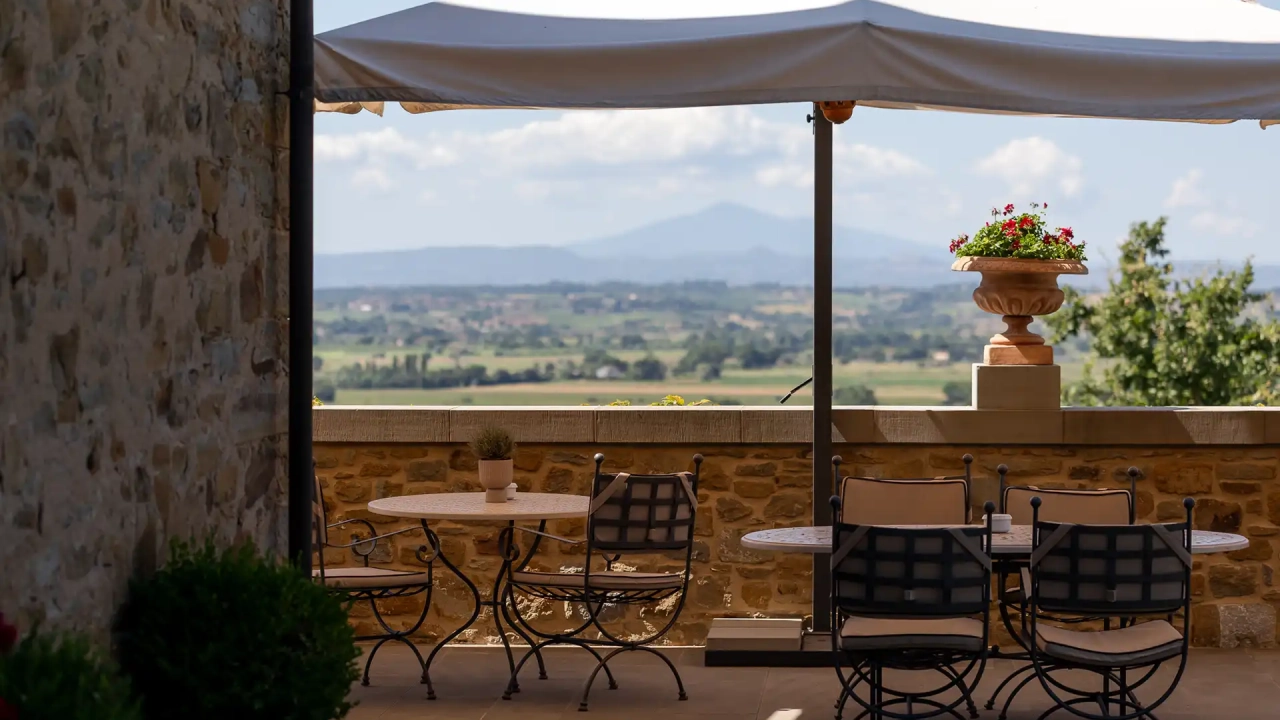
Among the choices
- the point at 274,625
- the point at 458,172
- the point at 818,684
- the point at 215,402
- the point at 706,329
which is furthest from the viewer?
the point at 458,172

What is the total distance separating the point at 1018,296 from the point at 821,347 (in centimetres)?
104

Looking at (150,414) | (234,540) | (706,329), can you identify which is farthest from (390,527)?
(706,329)

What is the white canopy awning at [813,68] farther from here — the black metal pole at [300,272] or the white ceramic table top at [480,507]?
the white ceramic table top at [480,507]

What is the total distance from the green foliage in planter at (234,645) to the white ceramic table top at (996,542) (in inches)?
71.7

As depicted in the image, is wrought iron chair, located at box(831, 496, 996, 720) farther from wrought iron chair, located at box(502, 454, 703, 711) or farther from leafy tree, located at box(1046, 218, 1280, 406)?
leafy tree, located at box(1046, 218, 1280, 406)

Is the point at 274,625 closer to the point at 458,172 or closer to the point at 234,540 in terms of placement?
the point at 234,540

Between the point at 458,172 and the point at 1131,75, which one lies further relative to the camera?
the point at 458,172

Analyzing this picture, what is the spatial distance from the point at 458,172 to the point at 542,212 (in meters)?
6.27

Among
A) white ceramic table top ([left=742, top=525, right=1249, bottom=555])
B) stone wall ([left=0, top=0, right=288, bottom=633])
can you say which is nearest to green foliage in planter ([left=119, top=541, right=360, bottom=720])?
stone wall ([left=0, top=0, right=288, bottom=633])

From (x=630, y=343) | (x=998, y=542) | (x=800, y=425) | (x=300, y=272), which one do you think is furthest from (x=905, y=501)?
(x=630, y=343)

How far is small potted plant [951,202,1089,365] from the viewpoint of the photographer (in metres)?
6.68

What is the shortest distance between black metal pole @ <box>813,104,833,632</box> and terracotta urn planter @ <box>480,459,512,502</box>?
1361 millimetres

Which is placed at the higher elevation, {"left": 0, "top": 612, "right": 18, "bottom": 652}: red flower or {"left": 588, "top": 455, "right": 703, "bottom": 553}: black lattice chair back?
{"left": 0, "top": 612, "right": 18, "bottom": 652}: red flower

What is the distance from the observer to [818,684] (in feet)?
19.1
